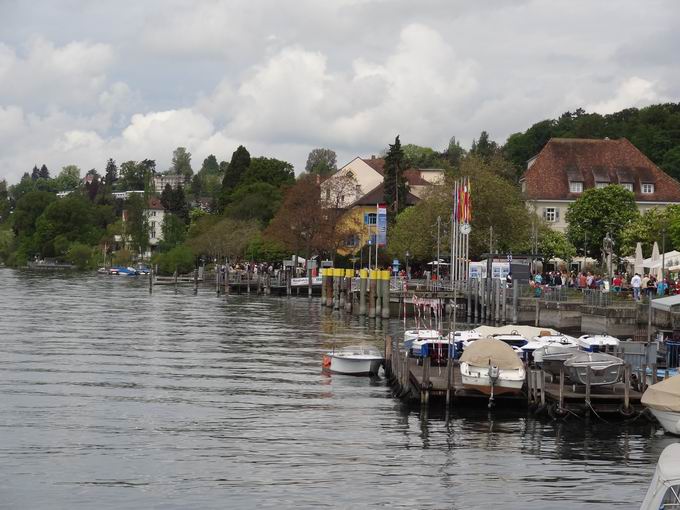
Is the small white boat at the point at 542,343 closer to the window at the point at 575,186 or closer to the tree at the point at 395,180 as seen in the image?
the window at the point at 575,186

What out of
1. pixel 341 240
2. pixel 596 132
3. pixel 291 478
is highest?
pixel 596 132

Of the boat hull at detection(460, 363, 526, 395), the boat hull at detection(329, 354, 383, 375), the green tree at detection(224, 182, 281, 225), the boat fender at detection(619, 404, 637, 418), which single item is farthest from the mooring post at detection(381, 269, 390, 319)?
the green tree at detection(224, 182, 281, 225)

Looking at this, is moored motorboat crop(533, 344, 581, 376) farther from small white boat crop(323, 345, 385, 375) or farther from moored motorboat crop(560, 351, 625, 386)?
small white boat crop(323, 345, 385, 375)

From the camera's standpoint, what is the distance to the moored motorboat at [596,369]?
3591 centimetres

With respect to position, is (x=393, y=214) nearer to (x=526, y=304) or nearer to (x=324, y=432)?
(x=526, y=304)

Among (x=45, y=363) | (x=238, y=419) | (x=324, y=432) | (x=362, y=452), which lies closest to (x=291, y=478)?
(x=362, y=452)

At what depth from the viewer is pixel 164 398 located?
3956cm

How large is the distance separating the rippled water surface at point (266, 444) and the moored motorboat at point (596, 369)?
5.60ft

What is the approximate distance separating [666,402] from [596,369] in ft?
14.0

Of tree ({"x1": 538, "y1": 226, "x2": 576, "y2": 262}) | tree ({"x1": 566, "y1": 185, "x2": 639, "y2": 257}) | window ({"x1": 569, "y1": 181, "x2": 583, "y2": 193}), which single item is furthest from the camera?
window ({"x1": 569, "y1": 181, "x2": 583, "y2": 193})

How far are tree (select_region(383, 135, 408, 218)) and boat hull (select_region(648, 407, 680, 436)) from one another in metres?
101

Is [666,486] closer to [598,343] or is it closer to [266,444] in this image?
[266,444]

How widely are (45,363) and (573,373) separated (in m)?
23.6

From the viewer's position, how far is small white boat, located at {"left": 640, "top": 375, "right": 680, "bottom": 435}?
3173 centimetres
